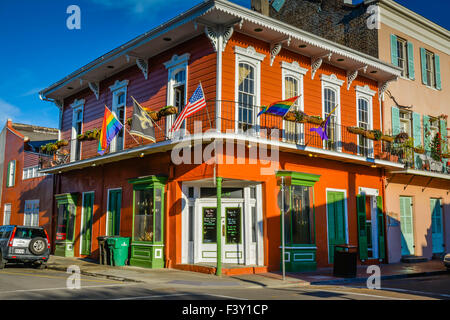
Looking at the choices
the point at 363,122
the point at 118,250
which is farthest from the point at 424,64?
the point at 118,250

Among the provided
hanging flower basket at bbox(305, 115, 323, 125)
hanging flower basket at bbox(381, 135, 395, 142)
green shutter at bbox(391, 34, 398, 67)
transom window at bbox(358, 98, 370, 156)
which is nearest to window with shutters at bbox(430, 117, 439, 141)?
green shutter at bbox(391, 34, 398, 67)

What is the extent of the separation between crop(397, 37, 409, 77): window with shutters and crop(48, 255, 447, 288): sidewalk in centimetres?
960

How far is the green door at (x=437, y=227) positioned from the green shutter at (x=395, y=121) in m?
4.47

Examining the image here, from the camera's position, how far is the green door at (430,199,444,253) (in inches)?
839

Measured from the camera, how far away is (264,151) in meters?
14.9

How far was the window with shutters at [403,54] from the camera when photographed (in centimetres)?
2094

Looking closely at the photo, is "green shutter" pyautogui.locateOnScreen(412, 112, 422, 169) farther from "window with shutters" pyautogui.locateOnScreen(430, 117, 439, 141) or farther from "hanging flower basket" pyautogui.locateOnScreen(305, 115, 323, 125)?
"hanging flower basket" pyautogui.locateOnScreen(305, 115, 323, 125)

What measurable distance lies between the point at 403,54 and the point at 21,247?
18.0 m

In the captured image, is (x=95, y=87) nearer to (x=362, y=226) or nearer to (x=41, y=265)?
(x=41, y=265)

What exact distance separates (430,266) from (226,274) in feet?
28.6

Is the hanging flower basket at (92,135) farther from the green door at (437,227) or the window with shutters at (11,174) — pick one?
the green door at (437,227)

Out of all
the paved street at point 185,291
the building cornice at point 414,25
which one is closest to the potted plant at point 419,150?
the building cornice at point 414,25

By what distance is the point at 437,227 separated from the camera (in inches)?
853
